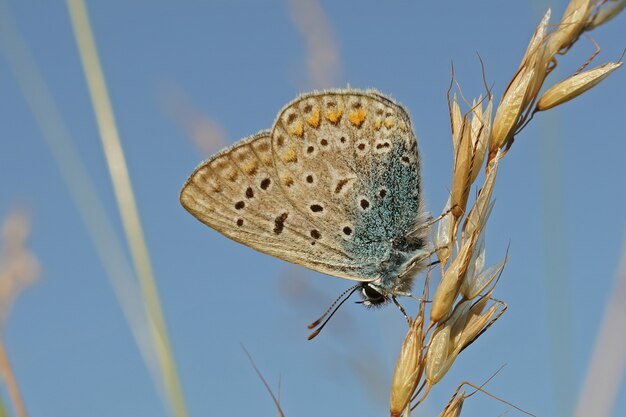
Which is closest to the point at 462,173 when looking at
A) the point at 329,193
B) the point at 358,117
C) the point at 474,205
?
the point at 474,205

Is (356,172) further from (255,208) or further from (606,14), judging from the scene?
(606,14)

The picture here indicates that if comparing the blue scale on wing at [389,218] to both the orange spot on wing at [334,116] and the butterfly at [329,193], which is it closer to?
the butterfly at [329,193]

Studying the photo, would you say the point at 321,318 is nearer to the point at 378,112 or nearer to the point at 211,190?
the point at 211,190

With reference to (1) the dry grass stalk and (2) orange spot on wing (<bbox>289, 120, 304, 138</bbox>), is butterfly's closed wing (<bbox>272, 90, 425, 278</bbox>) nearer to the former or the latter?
(2) orange spot on wing (<bbox>289, 120, 304, 138</bbox>)

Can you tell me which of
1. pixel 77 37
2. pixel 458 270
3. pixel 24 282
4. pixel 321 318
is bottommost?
pixel 321 318

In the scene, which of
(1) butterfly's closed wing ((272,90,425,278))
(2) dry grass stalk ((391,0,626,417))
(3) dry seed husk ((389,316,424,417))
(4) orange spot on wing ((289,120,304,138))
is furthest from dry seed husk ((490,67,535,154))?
(4) orange spot on wing ((289,120,304,138))

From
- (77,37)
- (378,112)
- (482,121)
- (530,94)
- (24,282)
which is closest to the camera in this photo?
(530,94)

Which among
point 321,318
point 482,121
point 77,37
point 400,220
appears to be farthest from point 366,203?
point 77,37
